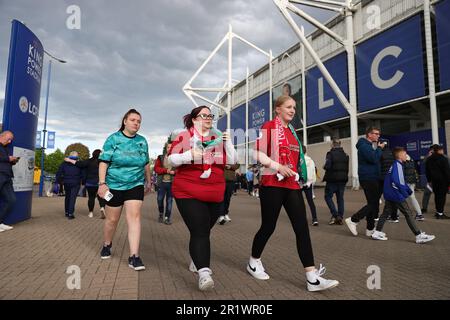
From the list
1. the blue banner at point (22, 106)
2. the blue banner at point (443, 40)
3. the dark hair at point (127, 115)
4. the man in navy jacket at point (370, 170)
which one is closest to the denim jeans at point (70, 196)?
the blue banner at point (22, 106)

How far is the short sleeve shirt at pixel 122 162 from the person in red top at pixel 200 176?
3.48 feet

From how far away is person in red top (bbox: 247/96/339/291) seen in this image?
318cm

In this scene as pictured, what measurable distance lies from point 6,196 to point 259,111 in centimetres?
3591

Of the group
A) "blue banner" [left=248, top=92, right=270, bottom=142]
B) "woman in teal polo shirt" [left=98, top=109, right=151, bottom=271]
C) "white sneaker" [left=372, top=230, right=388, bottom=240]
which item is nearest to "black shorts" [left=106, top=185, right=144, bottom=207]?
"woman in teal polo shirt" [left=98, top=109, right=151, bottom=271]

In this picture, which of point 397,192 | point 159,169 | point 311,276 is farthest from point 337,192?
point 311,276

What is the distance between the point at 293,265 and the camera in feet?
13.2

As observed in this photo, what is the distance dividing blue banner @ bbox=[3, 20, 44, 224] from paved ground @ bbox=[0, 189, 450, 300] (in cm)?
165

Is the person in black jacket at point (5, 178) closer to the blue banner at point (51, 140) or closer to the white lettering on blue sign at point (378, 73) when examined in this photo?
the blue banner at point (51, 140)

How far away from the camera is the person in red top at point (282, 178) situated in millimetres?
3178

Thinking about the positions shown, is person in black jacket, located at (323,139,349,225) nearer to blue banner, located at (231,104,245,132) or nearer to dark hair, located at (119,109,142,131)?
dark hair, located at (119,109,142,131)

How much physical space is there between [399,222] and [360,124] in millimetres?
23546

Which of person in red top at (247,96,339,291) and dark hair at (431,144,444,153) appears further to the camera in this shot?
Answer: dark hair at (431,144,444,153)
